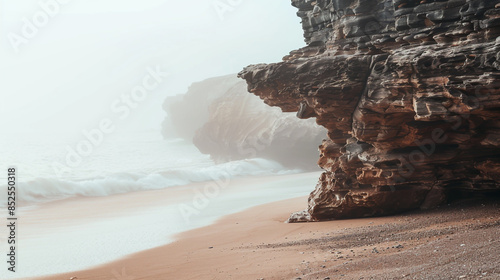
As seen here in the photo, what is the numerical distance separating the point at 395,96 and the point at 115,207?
12.1 meters

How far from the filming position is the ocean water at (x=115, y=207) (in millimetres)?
9922

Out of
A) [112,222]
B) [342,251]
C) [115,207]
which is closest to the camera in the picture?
[342,251]

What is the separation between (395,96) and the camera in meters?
8.26

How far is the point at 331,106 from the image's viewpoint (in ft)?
31.2

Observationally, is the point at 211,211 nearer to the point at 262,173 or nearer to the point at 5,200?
the point at 5,200

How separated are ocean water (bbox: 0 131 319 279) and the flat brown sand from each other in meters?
0.89

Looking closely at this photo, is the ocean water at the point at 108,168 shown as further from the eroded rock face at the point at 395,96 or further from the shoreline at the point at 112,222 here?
the eroded rock face at the point at 395,96

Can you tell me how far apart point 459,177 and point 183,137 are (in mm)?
54637

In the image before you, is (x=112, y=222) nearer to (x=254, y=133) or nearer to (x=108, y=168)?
(x=254, y=133)

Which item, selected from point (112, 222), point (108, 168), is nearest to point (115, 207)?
point (112, 222)

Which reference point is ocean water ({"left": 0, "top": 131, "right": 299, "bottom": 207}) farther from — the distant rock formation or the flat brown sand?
the flat brown sand

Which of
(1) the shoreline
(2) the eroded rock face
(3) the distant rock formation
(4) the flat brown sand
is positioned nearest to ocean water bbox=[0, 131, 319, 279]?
(1) the shoreline

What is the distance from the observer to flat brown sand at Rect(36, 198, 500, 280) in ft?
19.1

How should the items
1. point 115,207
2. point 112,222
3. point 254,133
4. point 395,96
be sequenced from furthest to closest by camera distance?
point 254,133 → point 115,207 → point 112,222 → point 395,96
